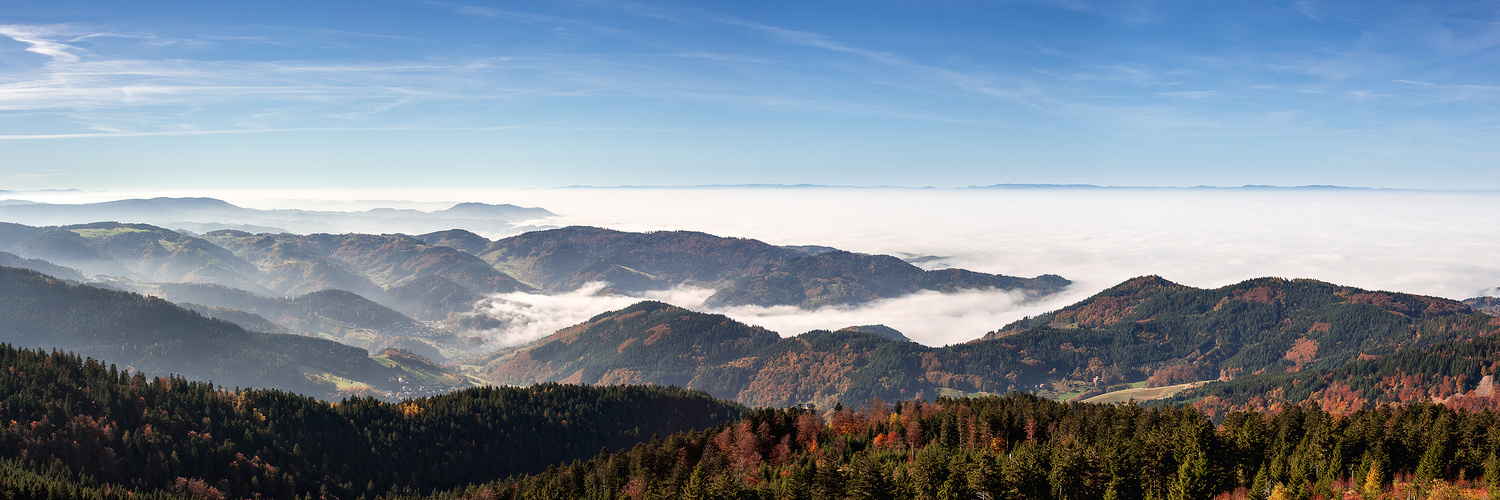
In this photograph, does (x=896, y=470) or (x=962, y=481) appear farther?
(x=896, y=470)

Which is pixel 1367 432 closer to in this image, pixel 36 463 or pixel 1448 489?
pixel 1448 489

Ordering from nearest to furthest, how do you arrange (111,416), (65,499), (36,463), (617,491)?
1. (617,491)
2. (65,499)
3. (36,463)
4. (111,416)

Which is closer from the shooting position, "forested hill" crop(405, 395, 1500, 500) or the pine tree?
the pine tree

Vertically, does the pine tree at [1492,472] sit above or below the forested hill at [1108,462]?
above

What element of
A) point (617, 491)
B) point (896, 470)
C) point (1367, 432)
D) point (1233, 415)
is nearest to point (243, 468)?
point (617, 491)

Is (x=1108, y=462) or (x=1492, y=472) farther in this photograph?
(x=1108, y=462)

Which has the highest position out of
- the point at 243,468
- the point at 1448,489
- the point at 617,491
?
the point at 1448,489

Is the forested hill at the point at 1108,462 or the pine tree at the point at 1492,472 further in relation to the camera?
the forested hill at the point at 1108,462

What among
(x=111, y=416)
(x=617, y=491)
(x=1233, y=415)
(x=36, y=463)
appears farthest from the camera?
(x=111, y=416)

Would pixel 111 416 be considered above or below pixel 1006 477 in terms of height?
below

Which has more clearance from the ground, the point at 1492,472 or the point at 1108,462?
the point at 1492,472

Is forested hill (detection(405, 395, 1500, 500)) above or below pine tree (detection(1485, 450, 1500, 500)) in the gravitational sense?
below
